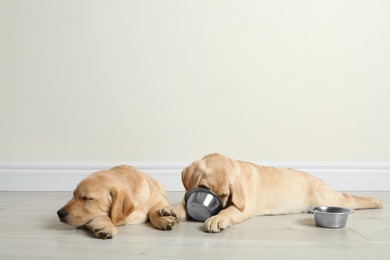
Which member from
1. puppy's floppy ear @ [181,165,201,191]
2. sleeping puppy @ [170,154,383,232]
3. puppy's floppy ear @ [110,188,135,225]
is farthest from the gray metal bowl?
puppy's floppy ear @ [110,188,135,225]

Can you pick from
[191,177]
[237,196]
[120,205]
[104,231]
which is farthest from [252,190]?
[104,231]

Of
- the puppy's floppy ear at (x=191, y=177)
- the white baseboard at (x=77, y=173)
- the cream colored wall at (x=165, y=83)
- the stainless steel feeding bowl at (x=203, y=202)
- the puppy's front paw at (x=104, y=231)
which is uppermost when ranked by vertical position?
the cream colored wall at (x=165, y=83)

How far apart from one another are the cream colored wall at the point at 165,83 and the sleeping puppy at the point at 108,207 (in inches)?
48.3

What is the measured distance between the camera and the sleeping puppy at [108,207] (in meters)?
1.99

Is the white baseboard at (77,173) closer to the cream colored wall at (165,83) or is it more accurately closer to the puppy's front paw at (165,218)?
the cream colored wall at (165,83)

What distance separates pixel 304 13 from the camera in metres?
3.42

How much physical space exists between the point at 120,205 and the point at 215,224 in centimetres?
39

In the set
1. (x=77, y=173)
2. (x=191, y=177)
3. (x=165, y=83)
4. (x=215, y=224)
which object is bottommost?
(x=77, y=173)

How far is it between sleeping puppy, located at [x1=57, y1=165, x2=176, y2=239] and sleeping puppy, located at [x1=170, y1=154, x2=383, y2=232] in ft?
0.47

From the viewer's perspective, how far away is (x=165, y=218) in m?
2.06

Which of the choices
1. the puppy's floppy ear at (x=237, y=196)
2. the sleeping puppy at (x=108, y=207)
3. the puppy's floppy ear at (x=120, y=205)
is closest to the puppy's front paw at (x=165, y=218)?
the sleeping puppy at (x=108, y=207)

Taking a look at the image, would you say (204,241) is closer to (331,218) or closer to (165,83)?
(331,218)

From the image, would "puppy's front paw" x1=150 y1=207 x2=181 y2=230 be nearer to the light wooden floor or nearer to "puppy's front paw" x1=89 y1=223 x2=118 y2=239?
the light wooden floor

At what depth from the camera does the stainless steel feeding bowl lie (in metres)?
2.16
